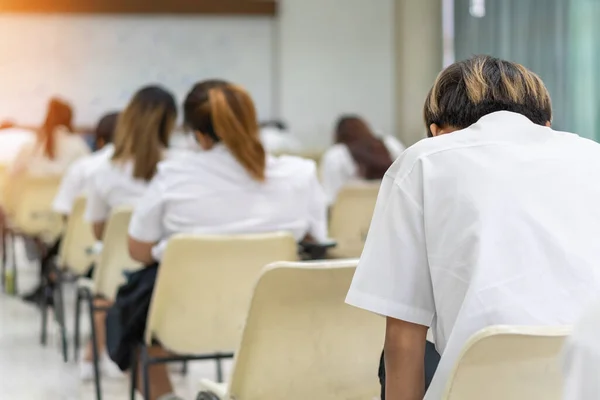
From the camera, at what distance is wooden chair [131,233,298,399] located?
276 cm

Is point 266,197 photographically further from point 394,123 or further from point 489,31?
point 394,123

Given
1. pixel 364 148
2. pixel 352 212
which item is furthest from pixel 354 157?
pixel 352 212

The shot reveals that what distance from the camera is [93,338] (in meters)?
3.71

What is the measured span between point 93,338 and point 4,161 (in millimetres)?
4083

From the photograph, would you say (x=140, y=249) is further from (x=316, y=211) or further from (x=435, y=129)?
(x=435, y=129)

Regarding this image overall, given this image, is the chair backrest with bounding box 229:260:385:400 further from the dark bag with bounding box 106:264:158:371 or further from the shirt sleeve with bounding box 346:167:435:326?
the dark bag with bounding box 106:264:158:371

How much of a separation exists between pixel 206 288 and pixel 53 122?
3914 millimetres

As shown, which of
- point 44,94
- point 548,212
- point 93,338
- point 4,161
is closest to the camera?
point 548,212

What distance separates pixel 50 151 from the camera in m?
6.45

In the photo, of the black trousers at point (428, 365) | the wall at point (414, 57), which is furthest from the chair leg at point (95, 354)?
the wall at point (414, 57)

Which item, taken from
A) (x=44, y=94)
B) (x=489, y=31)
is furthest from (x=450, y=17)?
(x=44, y=94)

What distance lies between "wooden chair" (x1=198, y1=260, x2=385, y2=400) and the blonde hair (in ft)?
6.26

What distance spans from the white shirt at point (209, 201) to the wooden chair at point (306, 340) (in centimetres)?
97

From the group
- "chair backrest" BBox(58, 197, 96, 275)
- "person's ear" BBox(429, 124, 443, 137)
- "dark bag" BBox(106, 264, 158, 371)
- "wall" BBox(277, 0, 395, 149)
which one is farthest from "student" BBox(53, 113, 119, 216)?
"wall" BBox(277, 0, 395, 149)
